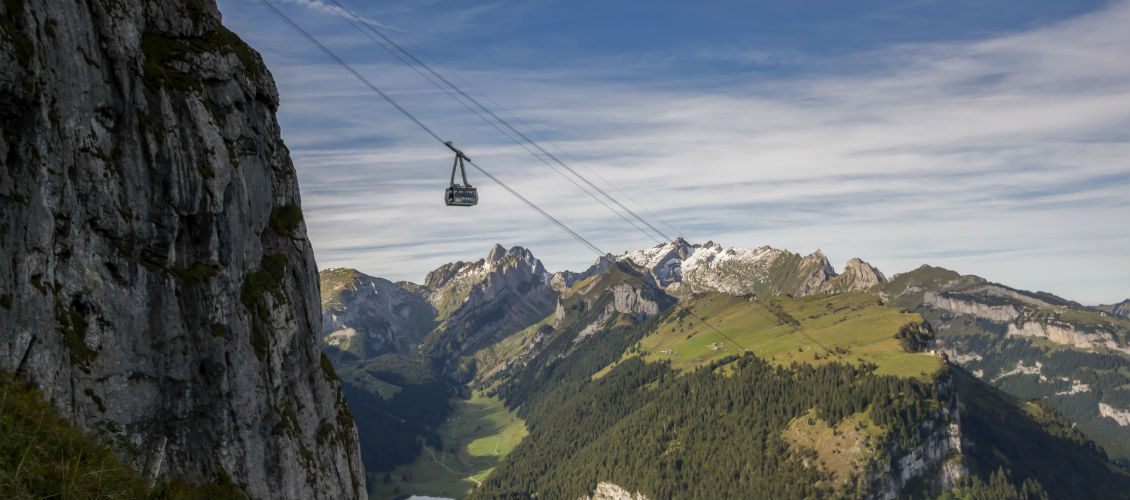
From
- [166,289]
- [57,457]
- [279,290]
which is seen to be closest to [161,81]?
[166,289]

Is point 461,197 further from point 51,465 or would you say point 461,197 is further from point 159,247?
point 51,465

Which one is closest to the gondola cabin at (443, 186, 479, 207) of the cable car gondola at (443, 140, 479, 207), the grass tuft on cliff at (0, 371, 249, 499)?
the cable car gondola at (443, 140, 479, 207)

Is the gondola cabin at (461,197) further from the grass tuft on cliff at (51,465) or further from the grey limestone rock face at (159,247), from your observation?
the grass tuft on cliff at (51,465)

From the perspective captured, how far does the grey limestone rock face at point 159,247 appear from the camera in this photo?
41.1m

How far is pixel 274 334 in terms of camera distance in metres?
65.7

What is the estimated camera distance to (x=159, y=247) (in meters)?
52.9

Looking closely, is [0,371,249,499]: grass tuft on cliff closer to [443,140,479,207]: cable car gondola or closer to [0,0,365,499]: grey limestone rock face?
[0,0,365,499]: grey limestone rock face

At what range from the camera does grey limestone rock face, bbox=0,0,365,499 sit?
4106 centimetres

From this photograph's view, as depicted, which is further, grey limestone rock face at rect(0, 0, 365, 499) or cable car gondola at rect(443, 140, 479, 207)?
cable car gondola at rect(443, 140, 479, 207)

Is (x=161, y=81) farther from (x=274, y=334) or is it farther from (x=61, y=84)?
(x=274, y=334)

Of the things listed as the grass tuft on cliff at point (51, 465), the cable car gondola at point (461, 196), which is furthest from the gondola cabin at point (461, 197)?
the grass tuft on cliff at point (51, 465)

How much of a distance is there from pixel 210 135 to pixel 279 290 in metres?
17.0

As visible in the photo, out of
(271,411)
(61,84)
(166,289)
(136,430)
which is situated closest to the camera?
(61,84)

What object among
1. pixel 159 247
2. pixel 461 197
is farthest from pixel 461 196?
pixel 159 247
